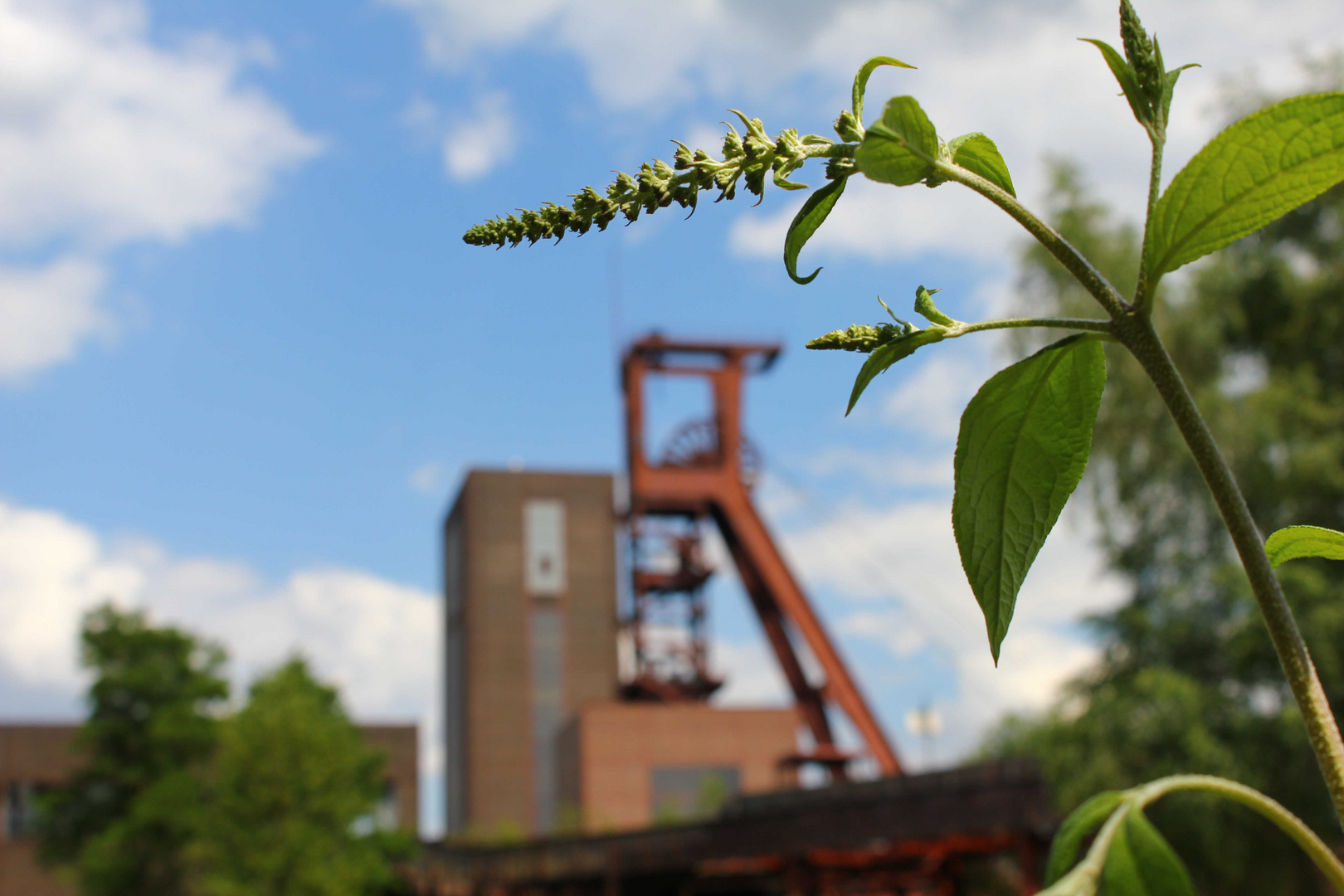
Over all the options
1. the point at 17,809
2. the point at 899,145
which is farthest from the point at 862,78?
the point at 17,809

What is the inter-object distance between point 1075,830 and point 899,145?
0.38m

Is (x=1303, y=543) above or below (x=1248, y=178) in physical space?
below

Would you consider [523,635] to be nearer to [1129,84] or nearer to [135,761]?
[135,761]

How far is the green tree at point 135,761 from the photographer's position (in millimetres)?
28125

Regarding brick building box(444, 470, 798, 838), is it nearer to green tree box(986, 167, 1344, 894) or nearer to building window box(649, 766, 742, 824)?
→ building window box(649, 766, 742, 824)

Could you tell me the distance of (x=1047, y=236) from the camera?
0.59 m

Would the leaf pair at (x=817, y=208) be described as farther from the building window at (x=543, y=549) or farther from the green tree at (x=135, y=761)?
the building window at (x=543, y=549)

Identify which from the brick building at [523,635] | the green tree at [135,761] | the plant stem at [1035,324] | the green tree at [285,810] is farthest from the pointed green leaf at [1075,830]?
the brick building at [523,635]

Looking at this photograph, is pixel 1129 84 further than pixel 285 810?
No

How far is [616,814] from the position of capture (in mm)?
39594

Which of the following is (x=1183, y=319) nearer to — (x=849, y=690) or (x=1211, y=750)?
(x=1211, y=750)

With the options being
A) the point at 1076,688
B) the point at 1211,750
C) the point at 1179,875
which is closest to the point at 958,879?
the point at 1076,688

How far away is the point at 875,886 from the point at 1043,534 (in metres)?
24.3

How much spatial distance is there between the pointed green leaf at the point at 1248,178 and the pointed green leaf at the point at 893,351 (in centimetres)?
11
